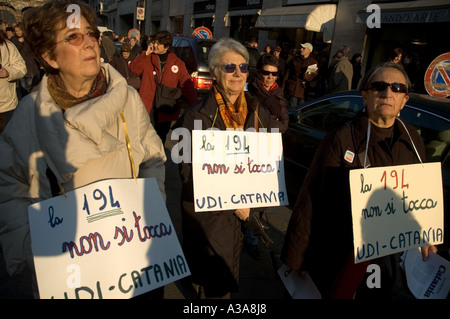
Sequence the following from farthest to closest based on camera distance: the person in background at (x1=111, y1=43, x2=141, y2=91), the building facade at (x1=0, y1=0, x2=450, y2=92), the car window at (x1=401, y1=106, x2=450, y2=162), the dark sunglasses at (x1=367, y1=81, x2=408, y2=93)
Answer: the building facade at (x1=0, y1=0, x2=450, y2=92), the person in background at (x1=111, y1=43, x2=141, y2=91), the car window at (x1=401, y1=106, x2=450, y2=162), the dark sunglasses at (x1=367, y1=81, x2=408, y2=93)

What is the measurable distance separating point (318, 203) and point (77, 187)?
128 centimetres

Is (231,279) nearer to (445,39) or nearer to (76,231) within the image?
(76,231)

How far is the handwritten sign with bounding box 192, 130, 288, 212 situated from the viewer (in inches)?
78.2

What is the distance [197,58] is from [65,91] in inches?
301

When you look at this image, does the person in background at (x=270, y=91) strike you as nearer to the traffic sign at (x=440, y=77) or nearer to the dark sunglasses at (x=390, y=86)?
the dark sunglasses at (x=390, y=86)

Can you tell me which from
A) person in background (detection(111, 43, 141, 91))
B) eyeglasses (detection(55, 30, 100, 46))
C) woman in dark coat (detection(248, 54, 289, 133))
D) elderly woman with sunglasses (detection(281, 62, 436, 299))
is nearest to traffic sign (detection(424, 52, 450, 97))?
woman in dark coat (detection(248, 54, 289, 133))

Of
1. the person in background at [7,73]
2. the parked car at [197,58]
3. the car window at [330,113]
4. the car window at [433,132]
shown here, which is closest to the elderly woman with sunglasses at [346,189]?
the car window at [433,132]

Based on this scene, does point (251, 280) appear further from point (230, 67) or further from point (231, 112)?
point (230, 67)

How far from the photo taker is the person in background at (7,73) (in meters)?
3.81

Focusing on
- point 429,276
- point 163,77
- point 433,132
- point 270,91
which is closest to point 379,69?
point 429,276

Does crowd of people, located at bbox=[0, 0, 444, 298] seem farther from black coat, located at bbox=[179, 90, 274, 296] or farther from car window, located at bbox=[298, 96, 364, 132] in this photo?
car window, located at bbox=[298, 96, 364, 132]

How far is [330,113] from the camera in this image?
396cm

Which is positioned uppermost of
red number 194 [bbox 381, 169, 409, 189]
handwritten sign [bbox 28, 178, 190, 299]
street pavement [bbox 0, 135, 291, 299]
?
red number 194 [bbox 381, 169, 409, 189]

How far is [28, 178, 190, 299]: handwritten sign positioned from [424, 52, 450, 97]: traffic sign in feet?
13.7
